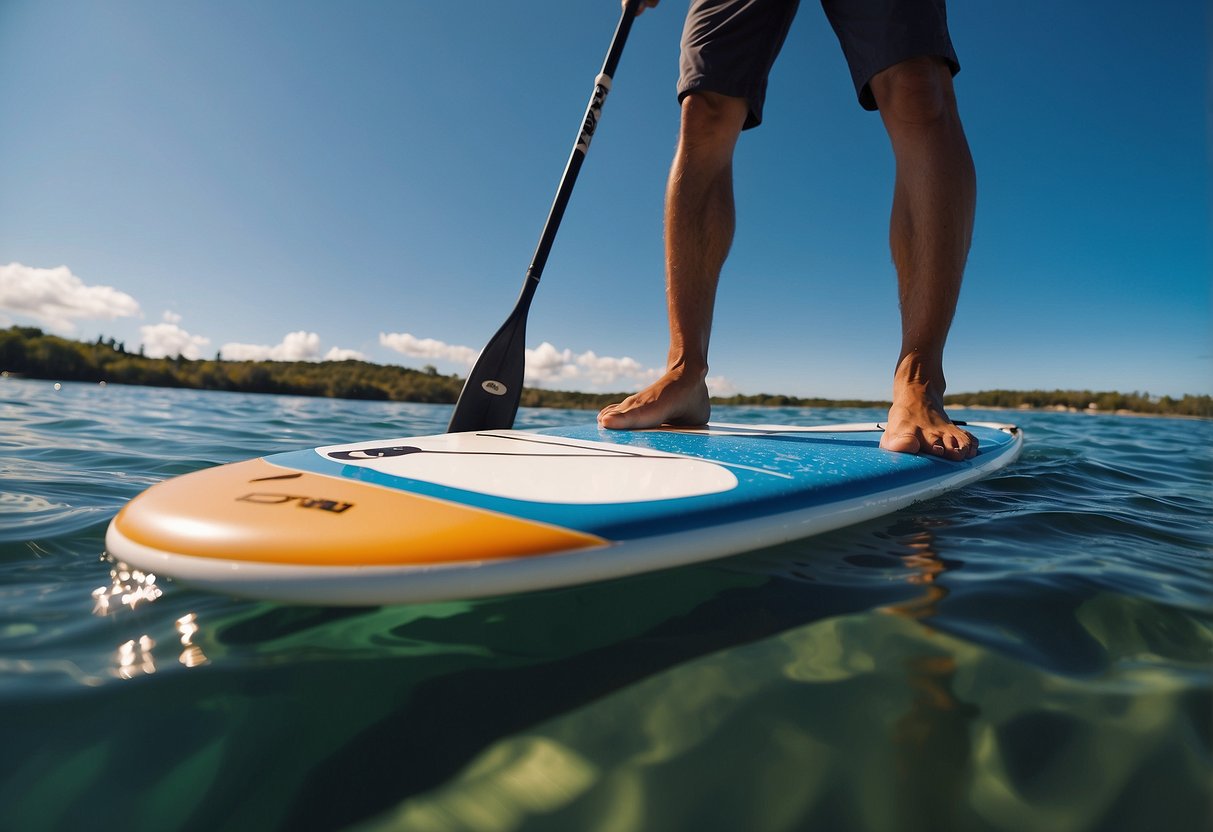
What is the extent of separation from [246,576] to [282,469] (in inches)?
19.0

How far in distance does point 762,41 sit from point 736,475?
6.16 feet

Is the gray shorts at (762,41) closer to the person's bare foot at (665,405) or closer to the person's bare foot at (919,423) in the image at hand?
the person's bare foot at (919,423)

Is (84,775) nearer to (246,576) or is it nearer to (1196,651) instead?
(246,576)

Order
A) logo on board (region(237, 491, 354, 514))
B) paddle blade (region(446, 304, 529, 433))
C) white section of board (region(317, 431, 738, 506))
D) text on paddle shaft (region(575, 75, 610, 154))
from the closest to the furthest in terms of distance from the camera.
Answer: logo on board (region(237, 491, 354, 514)) < white section of board (region(317, 431, 738, 506)) < paddle blade (region(446, 304, 529, 433)) < text on paddle shaft (region(575, 75, 610, 154))

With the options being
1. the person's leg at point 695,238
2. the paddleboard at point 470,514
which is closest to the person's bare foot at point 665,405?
the person's leg at point 695,238

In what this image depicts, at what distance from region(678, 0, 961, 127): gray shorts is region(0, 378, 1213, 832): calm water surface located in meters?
1.67

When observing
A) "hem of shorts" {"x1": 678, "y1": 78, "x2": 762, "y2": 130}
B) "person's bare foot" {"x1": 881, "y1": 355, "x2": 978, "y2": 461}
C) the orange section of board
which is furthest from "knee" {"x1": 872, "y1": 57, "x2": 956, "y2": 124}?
the orange section of board

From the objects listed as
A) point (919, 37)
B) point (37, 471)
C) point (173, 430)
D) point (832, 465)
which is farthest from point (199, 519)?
point (173, 430)

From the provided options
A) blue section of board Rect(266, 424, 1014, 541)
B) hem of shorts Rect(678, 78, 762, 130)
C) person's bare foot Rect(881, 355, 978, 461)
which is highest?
hem of shorts Rect(678, 78, 762, 130)

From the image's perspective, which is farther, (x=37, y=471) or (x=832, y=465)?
(x=37, y=471)

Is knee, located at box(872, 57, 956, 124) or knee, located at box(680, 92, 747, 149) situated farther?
knee, located at box(680, 92, 747, 149)

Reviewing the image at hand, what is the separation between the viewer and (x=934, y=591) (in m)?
0.90

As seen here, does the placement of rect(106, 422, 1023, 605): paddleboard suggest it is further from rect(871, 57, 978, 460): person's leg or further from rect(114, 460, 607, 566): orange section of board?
rect(871, 57, 978, 460): person's leg

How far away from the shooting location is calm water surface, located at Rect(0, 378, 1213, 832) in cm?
51
